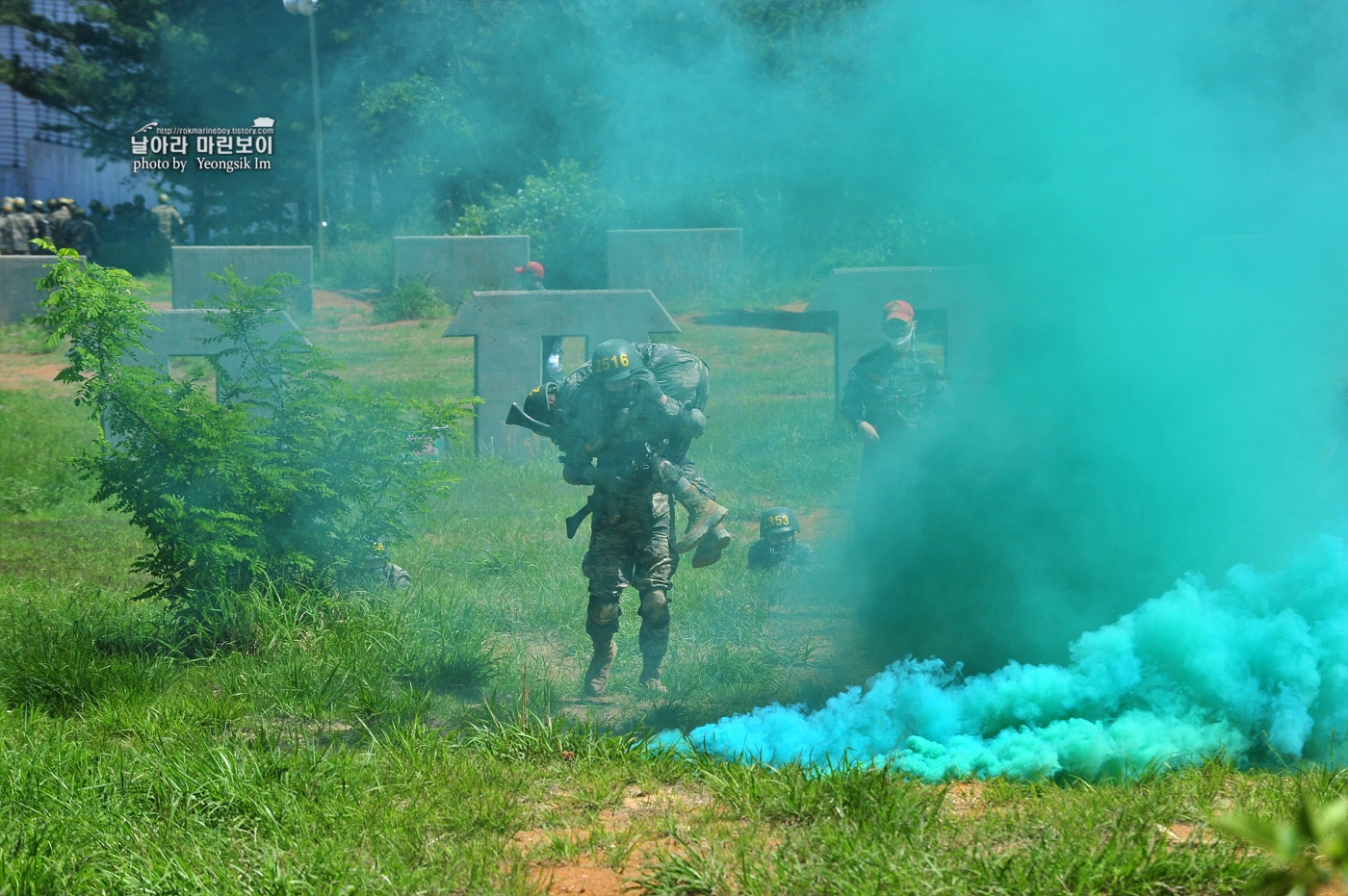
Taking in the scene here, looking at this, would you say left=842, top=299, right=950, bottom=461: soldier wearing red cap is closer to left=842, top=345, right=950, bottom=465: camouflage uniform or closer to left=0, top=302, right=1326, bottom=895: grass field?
left=842, top=345, right=950, bottom=465: camouflage uniform

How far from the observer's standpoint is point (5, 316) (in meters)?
16.7

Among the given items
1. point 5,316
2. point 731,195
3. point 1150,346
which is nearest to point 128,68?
point 5,316

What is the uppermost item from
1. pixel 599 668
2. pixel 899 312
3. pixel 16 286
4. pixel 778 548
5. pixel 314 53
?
pixel 314 53

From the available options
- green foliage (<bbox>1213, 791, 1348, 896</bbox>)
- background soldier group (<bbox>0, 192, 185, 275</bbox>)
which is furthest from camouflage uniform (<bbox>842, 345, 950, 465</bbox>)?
background soldier group (<bbox>0, 192, 185, 275</bbox>)

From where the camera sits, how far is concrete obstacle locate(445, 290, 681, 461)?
9844 millimetres

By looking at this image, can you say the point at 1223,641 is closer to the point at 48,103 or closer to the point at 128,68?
the point at 128,68

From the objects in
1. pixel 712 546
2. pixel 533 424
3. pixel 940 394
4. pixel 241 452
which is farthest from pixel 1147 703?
pixel 241 452

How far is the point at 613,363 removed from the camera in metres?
5.06

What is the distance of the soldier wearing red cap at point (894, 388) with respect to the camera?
6.88 meters

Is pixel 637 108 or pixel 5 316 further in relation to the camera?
pixel 5 316

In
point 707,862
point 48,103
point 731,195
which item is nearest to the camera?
point 707,862

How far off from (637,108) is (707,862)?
450cm

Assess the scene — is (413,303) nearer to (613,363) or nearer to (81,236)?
(81,236)

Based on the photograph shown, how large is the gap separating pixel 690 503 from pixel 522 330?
16.7 feet
